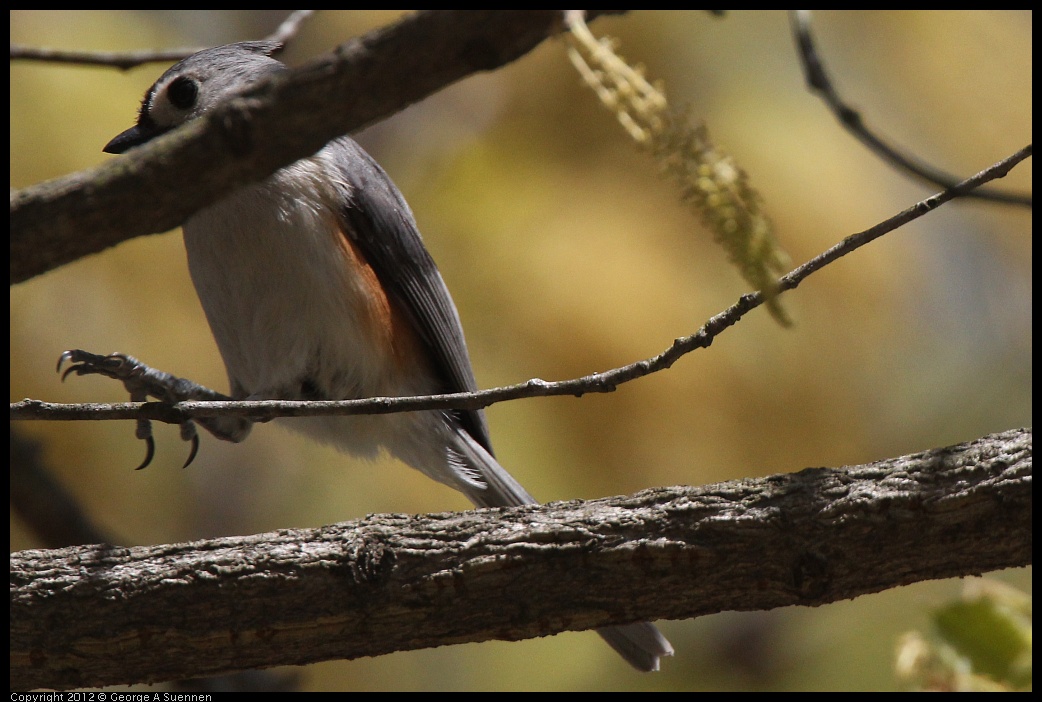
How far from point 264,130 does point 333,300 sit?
68.2 inches

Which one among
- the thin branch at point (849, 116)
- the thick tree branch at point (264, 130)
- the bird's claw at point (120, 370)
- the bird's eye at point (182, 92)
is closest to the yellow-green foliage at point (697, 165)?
the thick tree branch at point (264, 130)

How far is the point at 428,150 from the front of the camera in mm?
4480

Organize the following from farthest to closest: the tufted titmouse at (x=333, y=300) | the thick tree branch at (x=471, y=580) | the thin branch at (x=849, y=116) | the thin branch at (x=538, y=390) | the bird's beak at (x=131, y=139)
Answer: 1. the bird's beak at (x=131, y=139)
2. the tufted titmouse at (x=333, y=300)
3. the thick tree branch at (x=471, y=580)
4. the thin branch at (x=538, y=390)
5. the thin branch at (x=849, y=116)

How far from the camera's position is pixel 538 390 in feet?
6.52

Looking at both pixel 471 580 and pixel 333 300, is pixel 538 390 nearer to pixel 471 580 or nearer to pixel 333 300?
pixel 471 580

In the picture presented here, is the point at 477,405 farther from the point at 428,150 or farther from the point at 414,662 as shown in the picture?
the point at 414,662

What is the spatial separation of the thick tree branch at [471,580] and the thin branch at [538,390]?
34 cm

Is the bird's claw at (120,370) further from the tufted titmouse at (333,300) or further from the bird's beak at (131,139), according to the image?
the bird's beak at (131,139)

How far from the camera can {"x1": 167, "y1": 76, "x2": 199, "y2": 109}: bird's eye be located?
10.3ft

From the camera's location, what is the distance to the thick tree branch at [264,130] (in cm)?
123

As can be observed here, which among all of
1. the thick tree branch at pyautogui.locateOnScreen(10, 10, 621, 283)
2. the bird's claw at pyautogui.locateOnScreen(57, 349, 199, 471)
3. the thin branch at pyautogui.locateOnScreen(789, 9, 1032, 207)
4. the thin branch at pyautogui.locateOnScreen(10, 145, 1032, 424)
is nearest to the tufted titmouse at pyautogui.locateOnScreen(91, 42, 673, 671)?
the bird's claw at pyautogui.locateOnScreen(57, 349, 199, 471)

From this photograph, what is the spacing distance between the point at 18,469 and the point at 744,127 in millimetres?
3395

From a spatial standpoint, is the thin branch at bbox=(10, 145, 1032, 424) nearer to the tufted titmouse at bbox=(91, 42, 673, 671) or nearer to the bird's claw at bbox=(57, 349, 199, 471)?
the bird's claw at bbox=(57, 349, 199, 471)

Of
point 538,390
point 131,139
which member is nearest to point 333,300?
point 131,139
